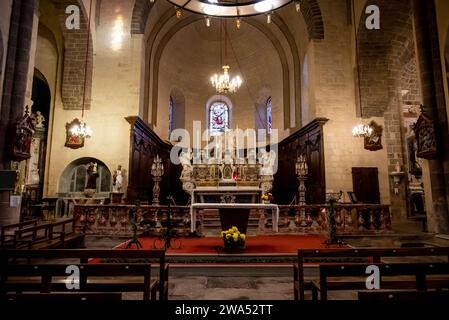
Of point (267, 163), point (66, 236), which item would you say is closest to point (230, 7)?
point (267, 163)

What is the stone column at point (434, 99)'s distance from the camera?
6.63m

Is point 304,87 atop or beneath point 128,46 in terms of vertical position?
beneath

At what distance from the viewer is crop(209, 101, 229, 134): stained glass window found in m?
19.2

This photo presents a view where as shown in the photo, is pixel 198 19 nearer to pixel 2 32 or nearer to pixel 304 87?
pixel 304 87

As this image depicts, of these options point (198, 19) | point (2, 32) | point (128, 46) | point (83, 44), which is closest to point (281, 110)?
point (198, 19)

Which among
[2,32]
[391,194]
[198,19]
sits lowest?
[391,194]

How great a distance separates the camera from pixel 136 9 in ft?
41.2

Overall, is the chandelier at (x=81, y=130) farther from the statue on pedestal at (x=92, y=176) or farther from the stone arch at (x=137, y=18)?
the stone arch at (x=137, y=18)

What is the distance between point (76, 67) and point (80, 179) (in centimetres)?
464

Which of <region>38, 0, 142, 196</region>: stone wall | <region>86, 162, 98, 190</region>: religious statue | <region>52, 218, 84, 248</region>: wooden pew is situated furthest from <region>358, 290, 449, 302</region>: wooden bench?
<region>86, 162, 98, 190</region>: religious statue

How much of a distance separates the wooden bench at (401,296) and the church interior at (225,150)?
15mm

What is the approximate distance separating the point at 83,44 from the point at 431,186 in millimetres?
13099

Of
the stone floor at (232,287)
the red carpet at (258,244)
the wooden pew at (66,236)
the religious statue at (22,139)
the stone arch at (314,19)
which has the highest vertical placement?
the stone arch at (314,19)

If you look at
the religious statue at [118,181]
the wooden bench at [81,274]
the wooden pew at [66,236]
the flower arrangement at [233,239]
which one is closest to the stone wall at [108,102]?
the religious statue at [118,181]
